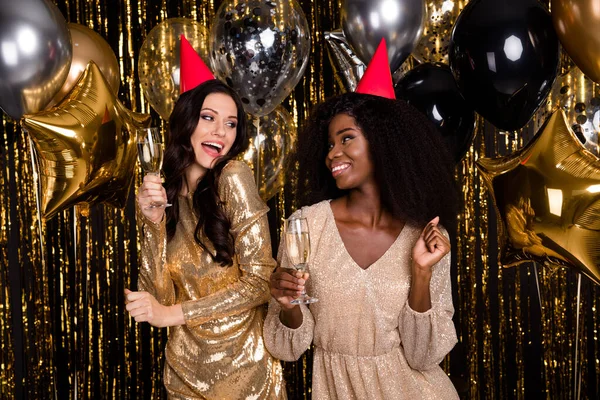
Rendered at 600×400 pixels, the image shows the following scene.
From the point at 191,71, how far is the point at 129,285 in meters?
1.76

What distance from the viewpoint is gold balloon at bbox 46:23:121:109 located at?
2.63 metres

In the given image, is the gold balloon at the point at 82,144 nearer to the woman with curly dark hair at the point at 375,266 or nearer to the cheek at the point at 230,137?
the cheek at the point at 230,137

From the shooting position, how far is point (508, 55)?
2143mm

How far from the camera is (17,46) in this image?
7.14 ft

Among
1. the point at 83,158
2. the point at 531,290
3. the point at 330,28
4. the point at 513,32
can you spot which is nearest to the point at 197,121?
the point at 83,158

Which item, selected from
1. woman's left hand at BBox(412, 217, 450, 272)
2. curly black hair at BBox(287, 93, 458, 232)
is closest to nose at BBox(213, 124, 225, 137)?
curly black hair at BBox(287, 93, 458, 232)

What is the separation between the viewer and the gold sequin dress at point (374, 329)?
169cm

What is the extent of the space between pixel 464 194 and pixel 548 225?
1.66m

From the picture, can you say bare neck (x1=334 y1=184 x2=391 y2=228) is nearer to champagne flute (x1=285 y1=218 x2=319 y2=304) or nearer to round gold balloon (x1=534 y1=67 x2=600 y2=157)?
champagne flute (x1=285 y1=218 x2=319 y2=304)

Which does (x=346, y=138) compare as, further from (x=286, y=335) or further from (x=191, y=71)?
(x=191, y=71)

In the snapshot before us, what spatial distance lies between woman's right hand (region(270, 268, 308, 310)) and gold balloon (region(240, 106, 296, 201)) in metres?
1.21

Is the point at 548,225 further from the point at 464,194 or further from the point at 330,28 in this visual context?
the point at 330,28

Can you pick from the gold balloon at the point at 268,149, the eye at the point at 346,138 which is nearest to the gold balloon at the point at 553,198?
the eye at the point at 346,138

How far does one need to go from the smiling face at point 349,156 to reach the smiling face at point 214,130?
13.0 inches
